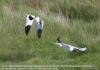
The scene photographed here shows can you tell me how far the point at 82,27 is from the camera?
10203 millimetres

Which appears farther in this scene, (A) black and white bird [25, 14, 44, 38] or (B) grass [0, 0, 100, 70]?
(A) black and white bird [25, 14, 44, 38]

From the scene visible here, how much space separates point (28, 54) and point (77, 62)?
1.12 m

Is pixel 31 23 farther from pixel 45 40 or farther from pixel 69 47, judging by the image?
pixel 69 47

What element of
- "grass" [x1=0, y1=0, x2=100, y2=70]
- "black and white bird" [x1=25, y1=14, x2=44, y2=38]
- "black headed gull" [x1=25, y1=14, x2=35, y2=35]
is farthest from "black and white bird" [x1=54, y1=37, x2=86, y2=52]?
"black headed gull" [x1=25, y1=14, x2=35, y2=35]

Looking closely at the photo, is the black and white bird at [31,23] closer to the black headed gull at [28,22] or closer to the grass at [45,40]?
the black headed gull at [28,22]

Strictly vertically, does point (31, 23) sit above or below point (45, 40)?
above

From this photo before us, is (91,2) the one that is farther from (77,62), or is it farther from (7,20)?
(77,62)

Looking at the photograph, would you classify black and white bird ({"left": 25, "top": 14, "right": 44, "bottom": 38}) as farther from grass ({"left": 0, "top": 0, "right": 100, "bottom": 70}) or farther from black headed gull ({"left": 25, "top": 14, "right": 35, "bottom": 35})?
grass ({"left": 0, "top": 0, "right": 100, "bottom": 70})

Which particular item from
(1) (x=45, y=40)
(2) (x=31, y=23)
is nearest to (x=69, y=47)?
(1) (x=45, y=40)

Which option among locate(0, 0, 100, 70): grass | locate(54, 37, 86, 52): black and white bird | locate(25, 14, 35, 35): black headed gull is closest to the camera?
locate(0, 0, 100, 70): grass

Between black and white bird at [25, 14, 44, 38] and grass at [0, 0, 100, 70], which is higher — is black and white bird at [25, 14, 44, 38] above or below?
above

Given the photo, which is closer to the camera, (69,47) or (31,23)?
(69,47)

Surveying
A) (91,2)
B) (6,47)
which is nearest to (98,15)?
(91,2)

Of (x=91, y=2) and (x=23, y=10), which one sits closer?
(x=23, y=10)
